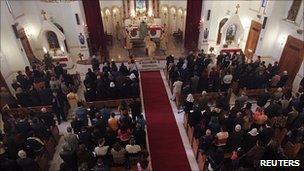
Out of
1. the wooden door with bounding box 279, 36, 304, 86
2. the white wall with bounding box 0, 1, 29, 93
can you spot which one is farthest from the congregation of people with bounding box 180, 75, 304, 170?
the white wall with bounding box 0, 1, 29, 93

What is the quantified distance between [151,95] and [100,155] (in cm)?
512

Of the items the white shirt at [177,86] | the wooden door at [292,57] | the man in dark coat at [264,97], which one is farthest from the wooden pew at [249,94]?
the wooden door at [292,57]

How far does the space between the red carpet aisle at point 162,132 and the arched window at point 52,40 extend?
612 centimetres

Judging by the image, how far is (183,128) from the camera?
970 cm

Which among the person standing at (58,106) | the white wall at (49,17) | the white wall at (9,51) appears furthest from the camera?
the white wall at (49,17)

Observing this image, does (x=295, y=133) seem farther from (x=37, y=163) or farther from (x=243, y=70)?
(x=37, y=163)

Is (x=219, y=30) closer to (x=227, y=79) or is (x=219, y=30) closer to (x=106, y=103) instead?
(x=227, y=79)

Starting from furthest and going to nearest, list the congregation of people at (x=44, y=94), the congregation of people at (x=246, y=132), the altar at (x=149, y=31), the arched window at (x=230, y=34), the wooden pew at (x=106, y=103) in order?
the altar at (x=149, y=31)
the arched window at (x=230, y=34)
the wooden pew at (x=106, y=103)
the congregation of people at (x=44, y=94)
the congregation of people at (x=246, y=132)

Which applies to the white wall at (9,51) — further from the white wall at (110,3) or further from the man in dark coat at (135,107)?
the man in dark coat at (135,107)

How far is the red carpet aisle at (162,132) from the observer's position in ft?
27.1

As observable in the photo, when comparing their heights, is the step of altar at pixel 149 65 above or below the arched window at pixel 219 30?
below

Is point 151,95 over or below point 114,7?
below

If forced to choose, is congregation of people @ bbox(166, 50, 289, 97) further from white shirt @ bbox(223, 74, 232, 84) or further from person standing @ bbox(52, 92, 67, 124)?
person standing @ bbox(52, 92, 67, 124)

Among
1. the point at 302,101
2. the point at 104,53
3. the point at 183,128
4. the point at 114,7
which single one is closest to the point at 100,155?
the point at 183,128
